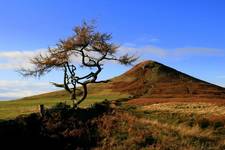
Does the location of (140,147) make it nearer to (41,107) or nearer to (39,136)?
(39,136)

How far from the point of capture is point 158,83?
93.1 meters

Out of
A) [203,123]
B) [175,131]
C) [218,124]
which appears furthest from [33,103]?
[175,131]

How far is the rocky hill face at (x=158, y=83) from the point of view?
8081 cm

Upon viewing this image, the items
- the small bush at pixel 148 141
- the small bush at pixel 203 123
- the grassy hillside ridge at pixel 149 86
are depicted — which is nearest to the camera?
the small bush at pixel 148 141

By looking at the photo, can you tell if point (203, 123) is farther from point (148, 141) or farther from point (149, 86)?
point (149, 86)

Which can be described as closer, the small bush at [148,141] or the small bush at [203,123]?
the small bush at [148,141]

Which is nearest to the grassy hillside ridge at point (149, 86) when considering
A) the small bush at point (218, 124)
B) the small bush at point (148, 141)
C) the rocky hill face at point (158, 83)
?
the rocky hill face at point (158, 83)

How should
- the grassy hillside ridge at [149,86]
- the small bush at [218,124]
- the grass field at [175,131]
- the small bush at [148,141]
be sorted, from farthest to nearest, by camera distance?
the grassy hillside ridge at [149,86] < the small bush at [218,124] < the small bush at [148,141] < the grass field at [175,131]

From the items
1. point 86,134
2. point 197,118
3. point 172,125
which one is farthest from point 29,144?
point 197,118

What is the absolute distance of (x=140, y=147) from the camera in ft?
95.8

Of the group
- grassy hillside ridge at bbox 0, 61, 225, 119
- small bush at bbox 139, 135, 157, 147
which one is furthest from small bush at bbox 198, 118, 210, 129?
grassy hillside ridge at bbox 0, 61, 225, 119

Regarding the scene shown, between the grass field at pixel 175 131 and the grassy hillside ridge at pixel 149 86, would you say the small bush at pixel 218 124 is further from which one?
the grassy hillside ridge at pixel 149 86

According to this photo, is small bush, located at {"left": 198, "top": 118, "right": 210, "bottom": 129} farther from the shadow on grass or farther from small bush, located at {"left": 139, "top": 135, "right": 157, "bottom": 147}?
the shadow on grass

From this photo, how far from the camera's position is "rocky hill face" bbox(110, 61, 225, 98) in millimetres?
80806
